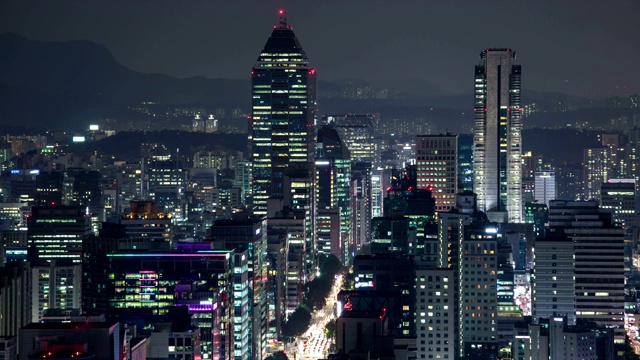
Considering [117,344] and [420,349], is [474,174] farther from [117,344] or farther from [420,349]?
[117,344]

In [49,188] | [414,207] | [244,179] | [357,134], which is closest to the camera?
[414,207]

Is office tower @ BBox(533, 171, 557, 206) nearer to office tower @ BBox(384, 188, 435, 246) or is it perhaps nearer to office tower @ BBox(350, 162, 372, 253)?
office tower @ BBox(350, 162, 372, 253)

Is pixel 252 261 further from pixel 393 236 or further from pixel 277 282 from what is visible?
pixel 393 236

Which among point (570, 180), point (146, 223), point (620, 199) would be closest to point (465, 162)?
point (620, 199)

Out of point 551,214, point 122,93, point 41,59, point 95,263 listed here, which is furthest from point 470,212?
point 122,93

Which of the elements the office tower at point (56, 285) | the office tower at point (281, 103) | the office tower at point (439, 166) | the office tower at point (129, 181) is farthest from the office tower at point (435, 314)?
the office tower at point (129, 181)

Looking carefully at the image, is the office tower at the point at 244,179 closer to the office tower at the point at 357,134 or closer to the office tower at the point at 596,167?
the office tower at the point at 357,134

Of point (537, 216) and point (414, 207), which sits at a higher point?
point (414, 207)
